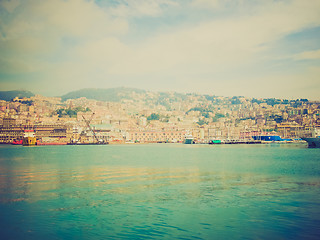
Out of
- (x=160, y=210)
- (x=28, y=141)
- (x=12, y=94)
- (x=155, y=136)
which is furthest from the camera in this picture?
(x=12, y=94)

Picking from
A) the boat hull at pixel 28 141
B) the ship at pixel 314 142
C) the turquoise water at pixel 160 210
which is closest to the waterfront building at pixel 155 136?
the boat hull at pixel 28 141

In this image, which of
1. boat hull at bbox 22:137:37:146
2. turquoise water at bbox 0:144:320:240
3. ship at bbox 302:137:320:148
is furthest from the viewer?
boat hull at bbox 22:137:37:146

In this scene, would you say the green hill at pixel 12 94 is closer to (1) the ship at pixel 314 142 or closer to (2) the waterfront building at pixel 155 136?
(2) the waterfront building at pixel 155 136

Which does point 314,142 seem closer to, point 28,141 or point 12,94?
point 28,141

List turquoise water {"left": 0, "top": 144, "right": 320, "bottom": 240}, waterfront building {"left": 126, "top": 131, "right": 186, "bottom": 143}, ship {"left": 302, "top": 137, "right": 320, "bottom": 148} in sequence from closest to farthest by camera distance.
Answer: turquoise water {"left": 0, "top": 144, "right": 320, "bottom": 240} → ship {"left": 302, "top": 137, "right": 320, "bottom": 148} → waterfront building {"left": 126, "top": 131, "right": 186, "bottom": 143}

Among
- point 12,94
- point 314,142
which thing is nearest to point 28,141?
point 314,142

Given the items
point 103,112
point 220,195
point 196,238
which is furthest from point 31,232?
point 103,112

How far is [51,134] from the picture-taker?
382 feet

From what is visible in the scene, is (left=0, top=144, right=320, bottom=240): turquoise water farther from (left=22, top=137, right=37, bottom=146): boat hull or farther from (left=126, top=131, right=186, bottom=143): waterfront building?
(left=126, top=131, right=186, bottom=143): waterfront building

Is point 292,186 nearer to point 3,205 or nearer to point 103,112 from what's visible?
point 3,205

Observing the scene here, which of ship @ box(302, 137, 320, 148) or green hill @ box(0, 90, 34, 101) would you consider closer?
ship @ box(302, 137, 320, 148)

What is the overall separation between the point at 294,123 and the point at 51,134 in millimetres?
94542

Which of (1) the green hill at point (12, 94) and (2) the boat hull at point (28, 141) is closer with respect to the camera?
(2) the boat hull at point (28, 141)

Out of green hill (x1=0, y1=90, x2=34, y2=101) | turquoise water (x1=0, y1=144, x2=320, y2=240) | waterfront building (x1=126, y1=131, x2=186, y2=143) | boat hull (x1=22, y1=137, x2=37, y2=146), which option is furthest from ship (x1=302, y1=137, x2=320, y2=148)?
green hill (x1=0, y1=90, x2=34, y2=101)
